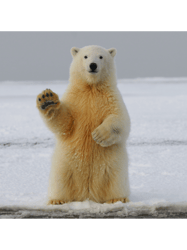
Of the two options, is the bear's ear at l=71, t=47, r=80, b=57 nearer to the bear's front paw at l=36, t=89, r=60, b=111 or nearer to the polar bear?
the polar bear

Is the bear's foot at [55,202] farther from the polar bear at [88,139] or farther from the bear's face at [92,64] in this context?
the bear's face at [92,64]

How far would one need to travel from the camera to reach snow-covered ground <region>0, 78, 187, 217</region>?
2850 mm

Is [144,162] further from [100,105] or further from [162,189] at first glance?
[100,105]

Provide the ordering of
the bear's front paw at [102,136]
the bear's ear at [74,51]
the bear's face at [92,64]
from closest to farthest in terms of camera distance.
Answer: the bear's front paw at [102,136]
the bear's face at [92,64]
the bear's ear at [74,51]

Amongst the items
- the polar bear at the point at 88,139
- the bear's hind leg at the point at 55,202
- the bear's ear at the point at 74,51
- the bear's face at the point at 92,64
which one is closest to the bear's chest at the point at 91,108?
the polar bear at the point at 88,139

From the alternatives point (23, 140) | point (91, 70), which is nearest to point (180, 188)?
point (91, 70)

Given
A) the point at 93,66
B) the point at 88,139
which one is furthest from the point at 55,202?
the point at 93,66

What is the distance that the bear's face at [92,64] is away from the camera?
259 centimetres

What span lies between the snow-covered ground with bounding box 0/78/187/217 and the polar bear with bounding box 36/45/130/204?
151mm

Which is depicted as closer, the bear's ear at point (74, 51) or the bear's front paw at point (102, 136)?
the bear's front paw at point (102, 136)

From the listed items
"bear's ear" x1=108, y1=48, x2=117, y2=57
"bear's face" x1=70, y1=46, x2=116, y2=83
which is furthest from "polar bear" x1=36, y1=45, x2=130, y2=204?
"bear's ear" x1=108, y1=48, x2=117, y2=57

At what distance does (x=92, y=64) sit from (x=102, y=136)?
575 mm

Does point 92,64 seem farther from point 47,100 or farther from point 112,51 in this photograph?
point 47,100

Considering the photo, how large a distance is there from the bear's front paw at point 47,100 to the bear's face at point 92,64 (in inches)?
12.7
